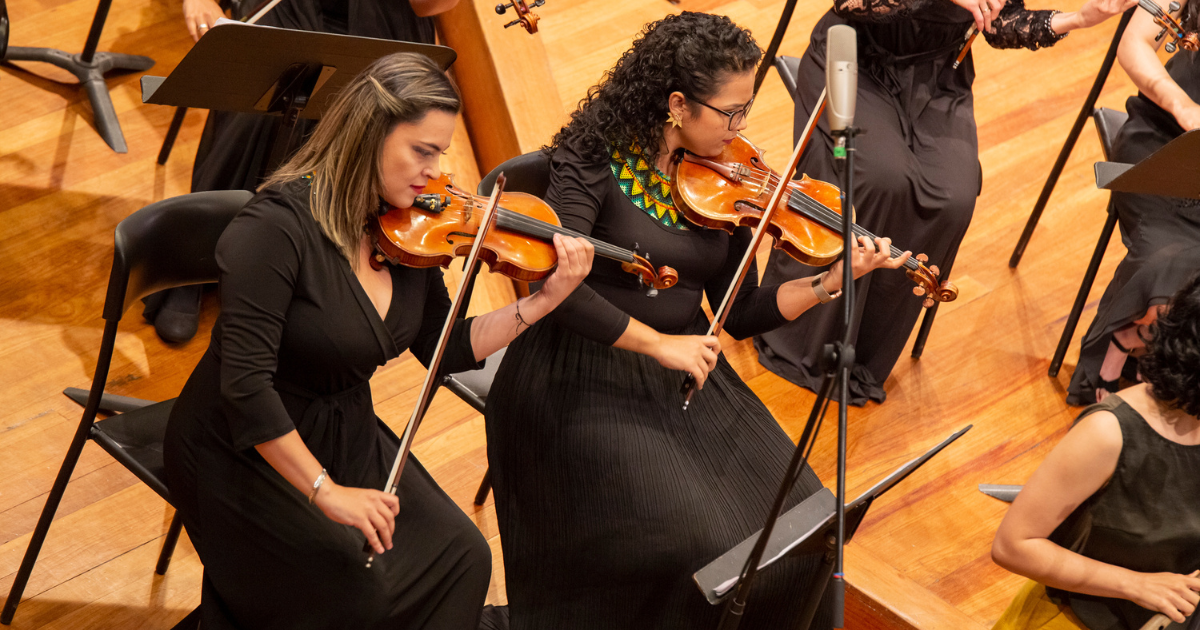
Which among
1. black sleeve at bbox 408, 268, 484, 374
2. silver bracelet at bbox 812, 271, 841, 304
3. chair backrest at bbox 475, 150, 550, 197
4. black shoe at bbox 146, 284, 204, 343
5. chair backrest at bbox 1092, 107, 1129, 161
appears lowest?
black shoe at bbox 146, 284, 204, 343

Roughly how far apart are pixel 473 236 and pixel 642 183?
0.38 metres

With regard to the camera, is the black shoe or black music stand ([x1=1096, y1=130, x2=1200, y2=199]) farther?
the black shoe

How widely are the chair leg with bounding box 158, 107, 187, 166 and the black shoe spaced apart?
54cm

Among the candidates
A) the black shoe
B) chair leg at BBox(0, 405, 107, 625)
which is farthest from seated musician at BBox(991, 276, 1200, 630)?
the black shoe

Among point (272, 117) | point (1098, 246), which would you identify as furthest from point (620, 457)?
point (1098, 246)

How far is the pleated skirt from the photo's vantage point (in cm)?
190

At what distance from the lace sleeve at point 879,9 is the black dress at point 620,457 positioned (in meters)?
0.85

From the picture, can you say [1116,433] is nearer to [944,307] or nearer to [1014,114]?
[944,307]

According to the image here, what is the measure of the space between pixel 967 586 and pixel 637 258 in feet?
3.78

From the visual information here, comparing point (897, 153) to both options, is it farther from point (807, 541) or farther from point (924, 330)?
point (807, 541)

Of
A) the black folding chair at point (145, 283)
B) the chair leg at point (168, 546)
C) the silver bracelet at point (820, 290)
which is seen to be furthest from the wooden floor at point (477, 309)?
the silver bracelet at point (820, 290)

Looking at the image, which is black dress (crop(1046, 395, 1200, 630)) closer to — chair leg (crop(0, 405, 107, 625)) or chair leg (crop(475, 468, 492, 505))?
chair leg (crop(475, 468, 492, 505))

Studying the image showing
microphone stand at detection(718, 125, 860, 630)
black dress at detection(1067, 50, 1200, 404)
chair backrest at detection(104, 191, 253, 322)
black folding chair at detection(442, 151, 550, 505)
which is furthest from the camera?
black dress at detection(1067, 50, 1200, 404)

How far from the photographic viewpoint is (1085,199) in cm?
358
